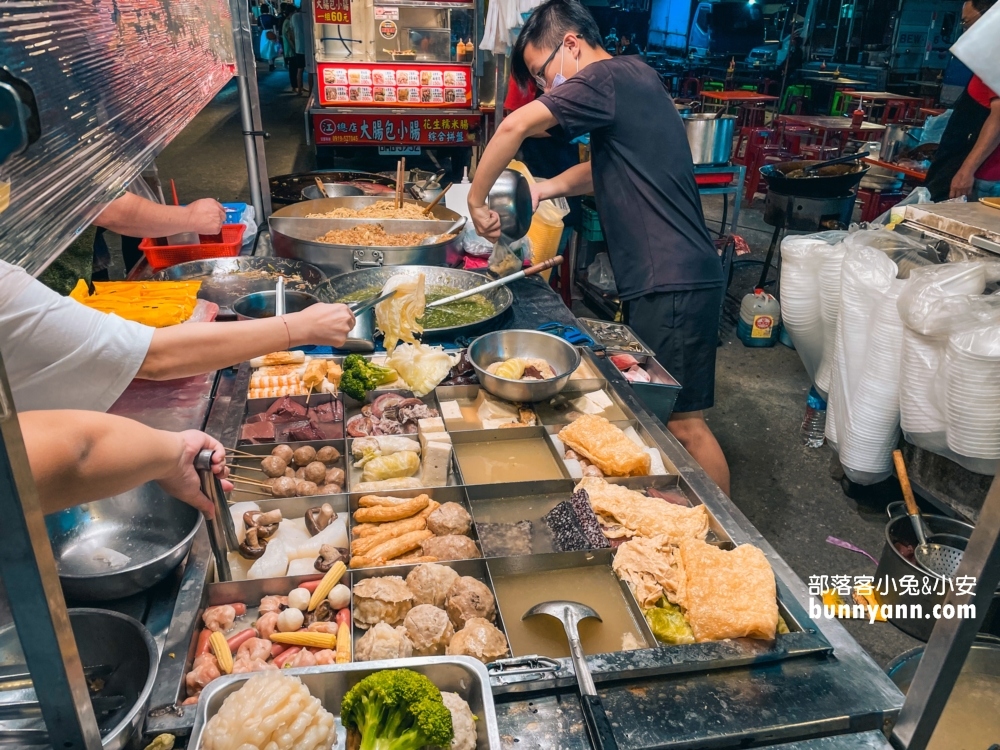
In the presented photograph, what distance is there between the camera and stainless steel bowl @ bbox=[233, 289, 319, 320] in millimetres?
3072

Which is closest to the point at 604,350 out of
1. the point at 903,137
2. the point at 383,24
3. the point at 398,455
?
the point at 398,455

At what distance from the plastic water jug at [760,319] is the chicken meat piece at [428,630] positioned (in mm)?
5765

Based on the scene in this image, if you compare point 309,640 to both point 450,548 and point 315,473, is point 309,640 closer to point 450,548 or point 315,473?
point 450,548

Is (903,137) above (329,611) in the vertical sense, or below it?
above

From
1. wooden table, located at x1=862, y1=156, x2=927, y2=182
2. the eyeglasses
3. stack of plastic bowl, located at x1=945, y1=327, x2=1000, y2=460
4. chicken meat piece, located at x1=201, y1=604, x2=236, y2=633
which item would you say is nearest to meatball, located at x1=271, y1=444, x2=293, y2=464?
chicken meat piece, located at x1=201, y1=604, x2=236, y2=633

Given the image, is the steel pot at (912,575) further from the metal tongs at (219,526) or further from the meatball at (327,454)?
the metal tongs at (219,526)

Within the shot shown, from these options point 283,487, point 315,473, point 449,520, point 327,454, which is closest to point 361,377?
point 327,454

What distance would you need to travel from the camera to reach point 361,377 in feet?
9.09

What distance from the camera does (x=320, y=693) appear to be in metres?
1.39

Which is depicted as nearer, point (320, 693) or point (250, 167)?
point (320, 693)

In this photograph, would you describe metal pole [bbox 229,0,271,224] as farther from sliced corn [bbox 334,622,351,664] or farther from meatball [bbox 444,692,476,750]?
meatball [bbox 444,692,476,750]

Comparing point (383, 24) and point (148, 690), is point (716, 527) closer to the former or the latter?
point (148, 690)

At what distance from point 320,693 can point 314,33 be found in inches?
349

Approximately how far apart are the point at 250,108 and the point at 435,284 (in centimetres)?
217
